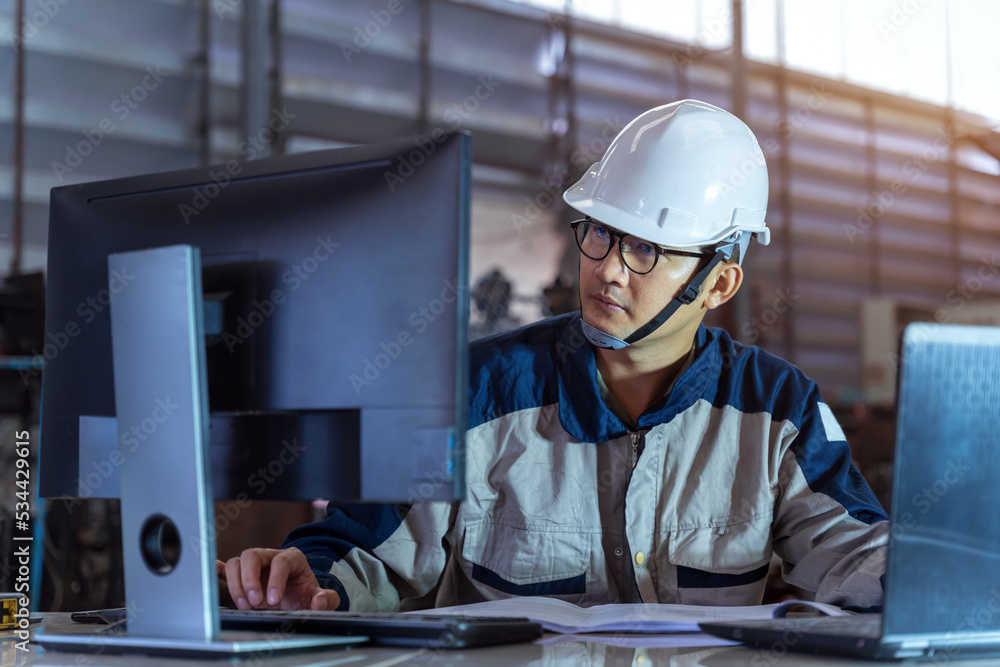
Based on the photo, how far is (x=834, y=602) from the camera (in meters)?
1.14

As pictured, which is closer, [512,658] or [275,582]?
[512,658]

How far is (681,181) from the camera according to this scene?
155cm

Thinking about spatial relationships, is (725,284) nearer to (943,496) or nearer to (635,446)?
(635,446)

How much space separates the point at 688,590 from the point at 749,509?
0.53 ft

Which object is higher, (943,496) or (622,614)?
(943,496)

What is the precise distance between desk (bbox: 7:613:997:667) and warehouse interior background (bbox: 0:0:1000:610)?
208cm

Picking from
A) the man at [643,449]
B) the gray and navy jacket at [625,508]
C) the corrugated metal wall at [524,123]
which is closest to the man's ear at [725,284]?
the man at [643,449]

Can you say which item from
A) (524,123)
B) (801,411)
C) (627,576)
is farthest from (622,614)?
(524,123)

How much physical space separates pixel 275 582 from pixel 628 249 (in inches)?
31.4

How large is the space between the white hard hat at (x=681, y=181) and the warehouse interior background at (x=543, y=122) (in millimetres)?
1264

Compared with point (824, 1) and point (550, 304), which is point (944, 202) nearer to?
point (824, 1)

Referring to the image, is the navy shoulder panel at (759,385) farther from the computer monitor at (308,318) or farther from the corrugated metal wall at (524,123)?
the corrugated metal wall at (524,123)

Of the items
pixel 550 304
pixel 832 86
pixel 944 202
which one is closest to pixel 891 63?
pixel 832 86

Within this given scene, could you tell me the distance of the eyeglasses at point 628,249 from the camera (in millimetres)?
1548
